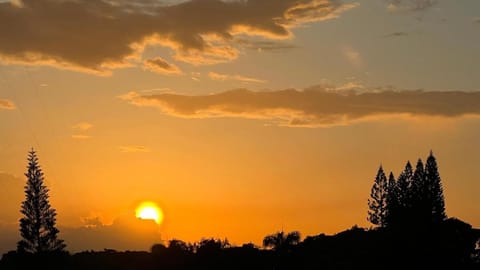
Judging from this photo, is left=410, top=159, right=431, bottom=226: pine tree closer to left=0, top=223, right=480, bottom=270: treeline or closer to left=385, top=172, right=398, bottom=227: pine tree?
left=385, top=172, right=398, bottom=227: pine tree

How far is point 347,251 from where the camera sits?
9438 centimetres

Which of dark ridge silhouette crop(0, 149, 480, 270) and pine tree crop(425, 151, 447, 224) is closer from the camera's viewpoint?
dark ridge silhouette crop(0, 149, 480, 270)

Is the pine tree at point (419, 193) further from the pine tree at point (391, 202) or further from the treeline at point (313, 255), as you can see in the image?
the treeline at point (313, 255)

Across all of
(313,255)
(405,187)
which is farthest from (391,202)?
(313,255)

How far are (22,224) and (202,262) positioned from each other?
85.4 feet

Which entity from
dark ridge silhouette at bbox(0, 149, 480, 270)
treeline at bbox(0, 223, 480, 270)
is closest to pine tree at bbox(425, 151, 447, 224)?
A: dark ridge silhouette at bbox(0, 149, 480, 270)

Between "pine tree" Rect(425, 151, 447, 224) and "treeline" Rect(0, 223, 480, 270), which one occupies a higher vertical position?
"pine tree" Rect(425, 151, 447, 224)

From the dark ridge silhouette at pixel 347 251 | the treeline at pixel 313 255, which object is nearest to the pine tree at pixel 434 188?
the dark ridge silhouette at pixel 347 251

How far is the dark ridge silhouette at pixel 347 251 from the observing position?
94.4 meters

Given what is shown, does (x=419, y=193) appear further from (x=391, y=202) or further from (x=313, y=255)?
(x=313, y=255)

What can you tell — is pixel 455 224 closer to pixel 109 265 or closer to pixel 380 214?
pixel 380 214

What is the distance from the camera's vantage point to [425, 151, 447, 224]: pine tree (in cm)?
11156

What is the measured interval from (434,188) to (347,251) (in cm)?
2257

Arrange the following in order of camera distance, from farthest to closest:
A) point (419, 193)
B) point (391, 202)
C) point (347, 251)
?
point (391, 202) → point (419, 193) → point (347, 251)
